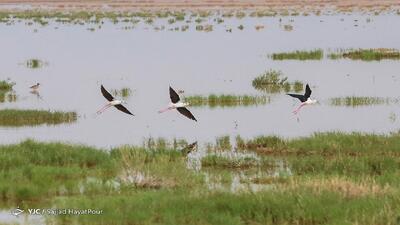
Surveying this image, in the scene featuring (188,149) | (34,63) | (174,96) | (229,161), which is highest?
(34,63)

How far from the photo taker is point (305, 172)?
16.1 metres

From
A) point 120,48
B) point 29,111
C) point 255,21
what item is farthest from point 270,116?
point 255,21

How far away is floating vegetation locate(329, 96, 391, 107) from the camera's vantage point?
89.2ft

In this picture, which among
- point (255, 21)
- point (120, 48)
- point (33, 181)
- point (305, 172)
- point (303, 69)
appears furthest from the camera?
point (255, 21)

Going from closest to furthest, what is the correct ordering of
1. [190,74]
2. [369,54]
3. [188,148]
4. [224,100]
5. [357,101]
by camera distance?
[188,148], [357,101], [224,100], [190,74], [369,54]

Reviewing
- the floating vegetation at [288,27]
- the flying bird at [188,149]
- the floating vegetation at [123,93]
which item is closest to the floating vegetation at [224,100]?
the floating vegetation at [123,93]

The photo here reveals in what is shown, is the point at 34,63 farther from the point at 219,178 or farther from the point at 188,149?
the point at 219,178

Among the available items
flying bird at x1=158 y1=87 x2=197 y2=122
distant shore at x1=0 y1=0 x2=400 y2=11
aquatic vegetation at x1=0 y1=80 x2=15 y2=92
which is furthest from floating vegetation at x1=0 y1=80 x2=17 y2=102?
distant shore at x1=0 y1=0 x2=400 y2=11

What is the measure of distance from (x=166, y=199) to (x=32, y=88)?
1979cm

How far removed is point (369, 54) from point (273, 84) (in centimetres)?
842

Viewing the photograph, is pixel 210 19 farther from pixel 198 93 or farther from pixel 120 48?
pixel 198 93

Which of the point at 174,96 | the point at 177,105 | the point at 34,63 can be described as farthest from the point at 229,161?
the point at 34,63

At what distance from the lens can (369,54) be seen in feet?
129

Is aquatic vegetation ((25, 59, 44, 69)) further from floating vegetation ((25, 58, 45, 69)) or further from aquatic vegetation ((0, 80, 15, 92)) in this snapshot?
aquatic vegetation ((0, 80, 15, 92))
